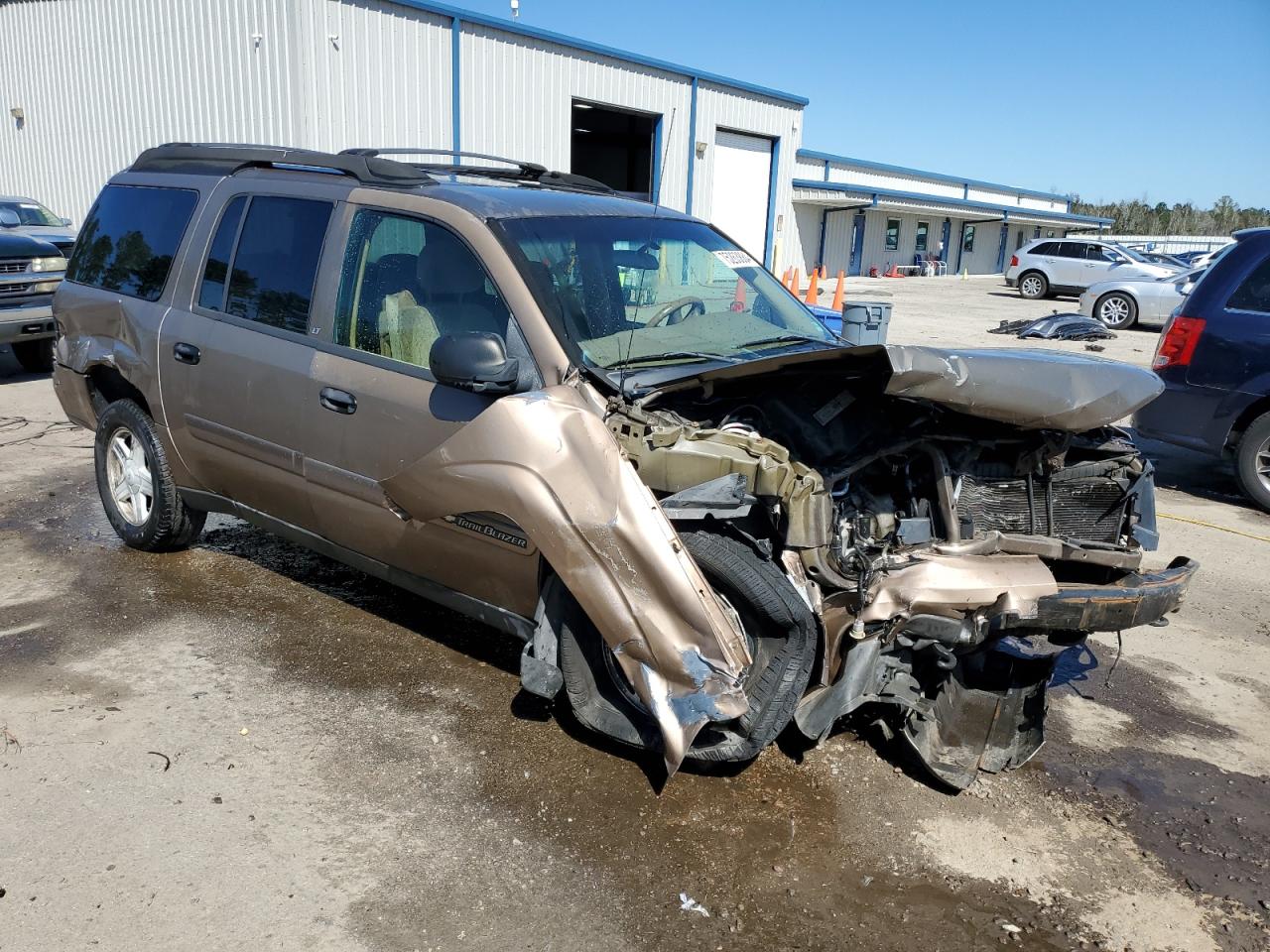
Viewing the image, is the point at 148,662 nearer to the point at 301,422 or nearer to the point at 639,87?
the point at 301,422

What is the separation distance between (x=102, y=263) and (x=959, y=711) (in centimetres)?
483

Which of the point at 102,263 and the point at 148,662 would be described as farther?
the point at 102,263

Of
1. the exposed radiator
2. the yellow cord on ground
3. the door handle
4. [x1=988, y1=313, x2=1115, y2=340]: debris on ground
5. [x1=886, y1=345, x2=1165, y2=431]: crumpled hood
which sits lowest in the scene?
the yellow cord on ground

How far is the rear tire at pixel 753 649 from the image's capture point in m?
3.12

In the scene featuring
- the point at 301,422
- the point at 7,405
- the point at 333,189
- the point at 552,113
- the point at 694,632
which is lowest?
the point at 7,405

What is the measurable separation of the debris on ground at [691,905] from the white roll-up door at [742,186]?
18213 mm

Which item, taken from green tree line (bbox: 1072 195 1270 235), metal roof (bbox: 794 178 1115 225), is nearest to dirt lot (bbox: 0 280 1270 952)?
metal roof (bbox: 794 178 1115 225)

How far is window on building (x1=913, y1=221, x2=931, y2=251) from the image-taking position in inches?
1713

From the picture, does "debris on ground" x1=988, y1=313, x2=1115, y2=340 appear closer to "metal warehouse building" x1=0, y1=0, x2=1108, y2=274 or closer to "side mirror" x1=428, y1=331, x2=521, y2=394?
"metal warehouse building" x1=0, y1=0, x2=1108, y2=274

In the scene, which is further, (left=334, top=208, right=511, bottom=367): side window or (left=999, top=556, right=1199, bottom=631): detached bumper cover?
(left=334, top=208, right=511, bottom=367): side window

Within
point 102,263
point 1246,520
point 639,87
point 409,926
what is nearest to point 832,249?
point 639,87

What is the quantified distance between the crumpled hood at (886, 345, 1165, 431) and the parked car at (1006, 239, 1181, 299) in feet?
74.0

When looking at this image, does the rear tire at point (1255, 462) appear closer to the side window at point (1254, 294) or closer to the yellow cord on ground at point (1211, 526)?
the yellow cord on ground at point (1211, 526)

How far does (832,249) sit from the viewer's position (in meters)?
37.9
